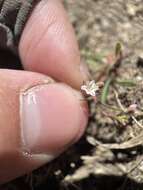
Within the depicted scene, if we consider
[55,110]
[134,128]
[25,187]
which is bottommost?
[25,187]

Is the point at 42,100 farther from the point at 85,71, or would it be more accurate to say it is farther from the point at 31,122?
the point at 85,71

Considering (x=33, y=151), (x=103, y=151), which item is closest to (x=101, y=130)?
(x=103, y=151)

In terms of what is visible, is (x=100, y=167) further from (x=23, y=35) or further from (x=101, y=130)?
(x=23, y=35)

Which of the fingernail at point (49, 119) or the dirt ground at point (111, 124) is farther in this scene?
the dirt ground at point (111, 124)

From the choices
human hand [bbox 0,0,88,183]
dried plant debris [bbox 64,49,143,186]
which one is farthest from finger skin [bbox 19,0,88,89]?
dried plant debris [bbox 64,49,143,186]

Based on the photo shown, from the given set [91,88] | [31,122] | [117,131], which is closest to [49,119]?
[31,122]

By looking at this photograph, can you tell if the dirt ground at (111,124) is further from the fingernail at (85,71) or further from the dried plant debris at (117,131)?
the fingernail at (85,71)

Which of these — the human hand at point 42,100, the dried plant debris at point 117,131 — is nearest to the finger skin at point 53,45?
the human hand at point 42,100
